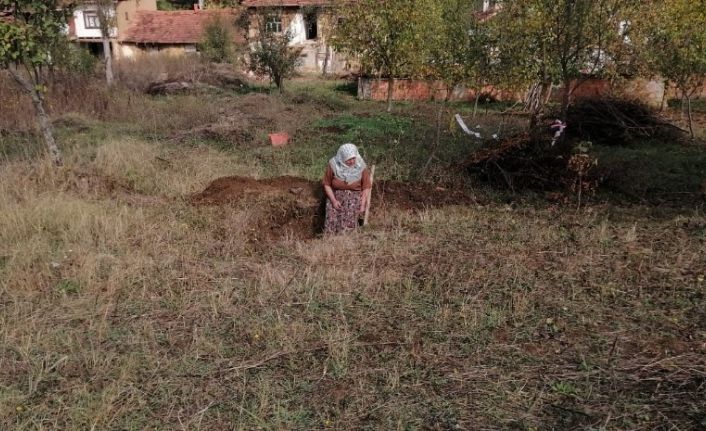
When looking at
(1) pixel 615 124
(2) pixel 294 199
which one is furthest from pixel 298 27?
(2) pixel 294 199

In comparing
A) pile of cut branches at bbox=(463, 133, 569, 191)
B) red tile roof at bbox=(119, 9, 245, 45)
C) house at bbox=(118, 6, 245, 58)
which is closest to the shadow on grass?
pile of cut branches at bbox=(463, 133, 569, 191)

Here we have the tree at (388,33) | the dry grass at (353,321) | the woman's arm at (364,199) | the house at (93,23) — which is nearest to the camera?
the dry grass at (353,321)

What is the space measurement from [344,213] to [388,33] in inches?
379

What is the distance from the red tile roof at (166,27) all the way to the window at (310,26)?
4.66 metres

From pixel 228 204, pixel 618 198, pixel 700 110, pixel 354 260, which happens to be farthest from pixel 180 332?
pixel 700 110

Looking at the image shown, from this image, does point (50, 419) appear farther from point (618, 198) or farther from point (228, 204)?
point (618, 198)

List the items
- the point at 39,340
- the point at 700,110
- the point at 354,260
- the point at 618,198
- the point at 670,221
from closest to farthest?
1. the point at 39,340
2. the point at 354,260
3. the point at 670,221
4. the point at 618,198
5. the point at 700,110

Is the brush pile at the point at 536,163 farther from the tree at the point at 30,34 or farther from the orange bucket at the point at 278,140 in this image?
the tree at the point at 30,34

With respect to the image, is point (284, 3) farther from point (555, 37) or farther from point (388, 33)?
point (555, 37)

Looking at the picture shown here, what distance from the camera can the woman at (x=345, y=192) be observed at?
208 inches

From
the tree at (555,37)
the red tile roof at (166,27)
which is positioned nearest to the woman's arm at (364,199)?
the tree at (555,37)

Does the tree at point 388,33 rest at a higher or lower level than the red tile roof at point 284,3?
lower

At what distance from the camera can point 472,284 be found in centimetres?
399

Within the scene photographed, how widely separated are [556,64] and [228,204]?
6200 millimetres
